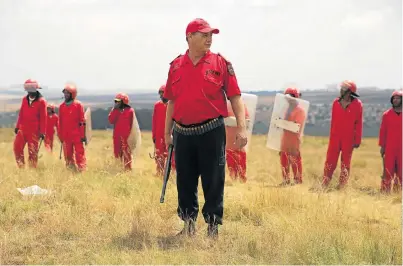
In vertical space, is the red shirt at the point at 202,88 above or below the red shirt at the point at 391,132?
above

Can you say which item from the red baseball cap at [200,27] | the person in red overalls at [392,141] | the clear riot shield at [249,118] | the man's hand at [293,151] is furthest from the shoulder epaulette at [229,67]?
the man's hand at [293,151]

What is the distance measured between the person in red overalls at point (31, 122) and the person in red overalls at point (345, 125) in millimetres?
5244

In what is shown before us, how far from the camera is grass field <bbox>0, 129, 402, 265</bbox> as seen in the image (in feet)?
16.9

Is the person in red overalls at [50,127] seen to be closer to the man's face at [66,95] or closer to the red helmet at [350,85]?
the man's face at [66,95]

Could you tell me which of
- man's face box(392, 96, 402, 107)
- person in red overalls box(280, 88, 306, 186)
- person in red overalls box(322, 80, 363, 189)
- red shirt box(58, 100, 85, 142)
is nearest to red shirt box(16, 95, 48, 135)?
red shirt box(58, 100, 85, 142)

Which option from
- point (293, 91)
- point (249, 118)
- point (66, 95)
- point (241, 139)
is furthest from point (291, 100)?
point (241, 139)

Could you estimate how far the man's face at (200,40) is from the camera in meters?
5.63

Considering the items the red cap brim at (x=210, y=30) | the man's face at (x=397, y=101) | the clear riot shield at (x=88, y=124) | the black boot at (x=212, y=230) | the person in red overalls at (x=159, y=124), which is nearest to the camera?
the red cap brim at (x=210, y=30)

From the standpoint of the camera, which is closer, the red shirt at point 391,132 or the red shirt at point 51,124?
the red shirt at point 391,132

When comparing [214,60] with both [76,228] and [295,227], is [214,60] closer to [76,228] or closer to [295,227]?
[295,227]

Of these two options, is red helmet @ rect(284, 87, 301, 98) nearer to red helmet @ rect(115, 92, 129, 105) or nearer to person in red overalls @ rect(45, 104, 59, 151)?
red helmet @ rect(115, 92, 129, 105)

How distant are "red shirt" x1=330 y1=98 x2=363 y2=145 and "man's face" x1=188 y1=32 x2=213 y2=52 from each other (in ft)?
18.9

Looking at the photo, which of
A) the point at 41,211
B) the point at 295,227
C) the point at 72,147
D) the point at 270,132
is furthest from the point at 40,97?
the point at 295,227

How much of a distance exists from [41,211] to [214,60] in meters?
2.62
